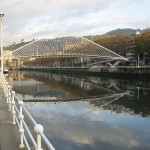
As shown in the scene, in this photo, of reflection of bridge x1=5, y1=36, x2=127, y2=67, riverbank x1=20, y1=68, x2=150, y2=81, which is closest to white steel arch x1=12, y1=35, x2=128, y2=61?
reflection of bridge x1=5, y1=36, x2=127, y2=67

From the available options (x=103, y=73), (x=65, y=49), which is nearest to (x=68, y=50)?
(x=65, y=49)

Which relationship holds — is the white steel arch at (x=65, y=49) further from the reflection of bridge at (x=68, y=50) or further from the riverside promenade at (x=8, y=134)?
the riverside promenade at (x=8, y=134)

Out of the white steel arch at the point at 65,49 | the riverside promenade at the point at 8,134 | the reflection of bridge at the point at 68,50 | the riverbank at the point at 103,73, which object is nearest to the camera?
the riverside promenade at the point at 8,134

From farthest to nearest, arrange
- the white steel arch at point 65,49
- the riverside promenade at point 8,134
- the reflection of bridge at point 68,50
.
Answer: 1. the white steel arch at point 65,49
2. the reflection of bridge at point 68,50
3. the riverside promenade at point 8,134

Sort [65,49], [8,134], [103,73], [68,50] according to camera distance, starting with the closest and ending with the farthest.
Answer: [8,134] → [103,73] → [68,50] → [65,49]

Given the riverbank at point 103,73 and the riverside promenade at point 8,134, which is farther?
the riverbank at point 103,73

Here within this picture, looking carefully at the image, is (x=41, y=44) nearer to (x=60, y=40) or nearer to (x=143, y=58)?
(x=60, y=40)

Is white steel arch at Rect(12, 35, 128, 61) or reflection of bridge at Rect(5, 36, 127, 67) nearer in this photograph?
reflection of bridge at Rect(5, 36, 127, 67)

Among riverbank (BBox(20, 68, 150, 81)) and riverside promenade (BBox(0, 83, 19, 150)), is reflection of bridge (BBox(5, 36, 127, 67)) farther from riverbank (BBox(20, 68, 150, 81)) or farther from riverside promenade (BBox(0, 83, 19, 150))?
riverside promenade (BBox(0, 83, 19, 150))

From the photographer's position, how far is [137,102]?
1115 inches

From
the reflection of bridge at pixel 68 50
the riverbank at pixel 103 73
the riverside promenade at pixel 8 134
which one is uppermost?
the reflection of bridge at pixel 68 50

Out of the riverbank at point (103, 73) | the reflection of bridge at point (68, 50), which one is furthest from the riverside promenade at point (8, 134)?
the reflection of bridge at point (68, 50)

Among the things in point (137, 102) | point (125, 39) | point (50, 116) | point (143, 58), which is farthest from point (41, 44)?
point (50, 116)

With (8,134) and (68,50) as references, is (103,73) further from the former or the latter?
(8,134)
